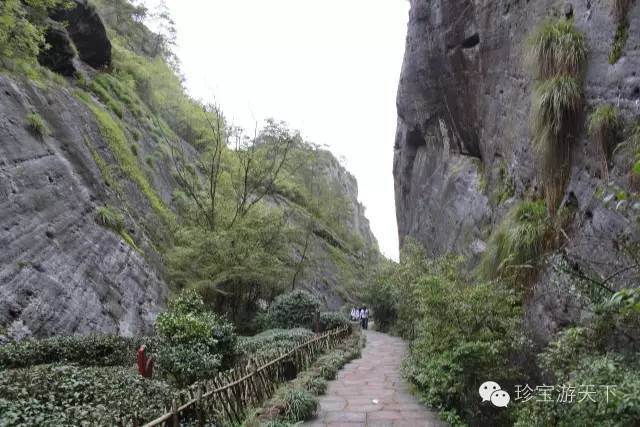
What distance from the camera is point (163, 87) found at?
3005 cm

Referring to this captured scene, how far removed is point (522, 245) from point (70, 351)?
811 centimetres

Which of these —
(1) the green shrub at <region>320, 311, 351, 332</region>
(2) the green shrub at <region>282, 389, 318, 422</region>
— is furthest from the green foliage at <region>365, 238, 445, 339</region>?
(2) the green shrub at <region>282, 389, 318, 422</region>

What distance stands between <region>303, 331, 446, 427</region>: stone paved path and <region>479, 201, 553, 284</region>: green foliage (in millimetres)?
2471

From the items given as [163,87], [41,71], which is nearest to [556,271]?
[41,71]

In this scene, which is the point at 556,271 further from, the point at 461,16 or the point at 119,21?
the point at 119,21

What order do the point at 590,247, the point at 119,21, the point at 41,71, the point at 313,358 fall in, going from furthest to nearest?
the point at 119,21
the point at 41,71
the point at 313,358
the point at 590,247

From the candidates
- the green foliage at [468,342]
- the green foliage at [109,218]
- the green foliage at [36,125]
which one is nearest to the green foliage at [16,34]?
the green foliage at [36,125]

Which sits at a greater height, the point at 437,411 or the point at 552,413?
the point at 552,413

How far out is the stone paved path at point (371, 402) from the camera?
7008 mm

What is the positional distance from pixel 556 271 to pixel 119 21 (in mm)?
35383

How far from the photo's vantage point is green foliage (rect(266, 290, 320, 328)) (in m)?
18.1

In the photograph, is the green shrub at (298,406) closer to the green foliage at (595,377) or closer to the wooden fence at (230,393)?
the wooden fence at (230,393)

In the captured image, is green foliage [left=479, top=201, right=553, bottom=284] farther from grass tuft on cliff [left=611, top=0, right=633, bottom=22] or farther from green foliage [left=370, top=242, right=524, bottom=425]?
grass tuft on cliff [left=611, top=0, right=633, bottom=22]

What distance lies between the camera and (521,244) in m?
7.51
